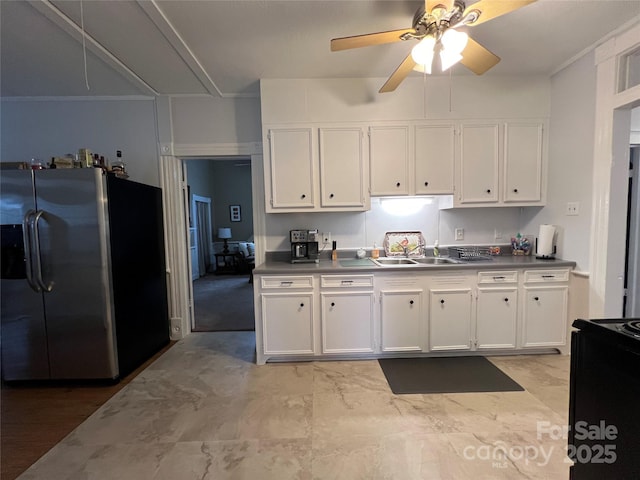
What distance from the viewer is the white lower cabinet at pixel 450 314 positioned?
258 centimetres

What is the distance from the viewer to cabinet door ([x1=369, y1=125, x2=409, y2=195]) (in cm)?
279

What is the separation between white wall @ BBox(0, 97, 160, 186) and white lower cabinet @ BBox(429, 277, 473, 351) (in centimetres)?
330

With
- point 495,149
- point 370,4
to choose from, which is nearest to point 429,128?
point 495,149

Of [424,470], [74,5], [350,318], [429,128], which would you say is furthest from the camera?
[429,128]

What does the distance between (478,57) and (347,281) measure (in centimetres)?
190

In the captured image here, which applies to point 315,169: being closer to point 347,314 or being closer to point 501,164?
point 347,314

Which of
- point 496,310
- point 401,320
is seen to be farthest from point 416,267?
point 496,310

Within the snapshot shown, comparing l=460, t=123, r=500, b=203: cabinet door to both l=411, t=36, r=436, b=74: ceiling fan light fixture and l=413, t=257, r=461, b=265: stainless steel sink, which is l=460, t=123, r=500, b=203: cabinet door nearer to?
l=413, t=257, r=461, b=265: stainless steel sink

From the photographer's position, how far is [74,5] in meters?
1.81

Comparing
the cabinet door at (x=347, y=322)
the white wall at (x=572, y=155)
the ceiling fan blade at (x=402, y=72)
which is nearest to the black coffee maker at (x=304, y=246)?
the cabinet door at (x=347, y=322)

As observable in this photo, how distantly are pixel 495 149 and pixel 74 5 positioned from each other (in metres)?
3.48

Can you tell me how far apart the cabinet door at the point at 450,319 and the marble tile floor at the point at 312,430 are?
0.39 m

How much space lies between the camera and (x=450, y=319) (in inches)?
103

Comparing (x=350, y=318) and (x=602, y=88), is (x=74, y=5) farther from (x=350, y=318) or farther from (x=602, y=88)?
(x=602, y=88)
